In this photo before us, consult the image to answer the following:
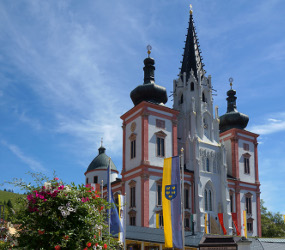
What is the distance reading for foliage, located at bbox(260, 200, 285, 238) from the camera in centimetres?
6606

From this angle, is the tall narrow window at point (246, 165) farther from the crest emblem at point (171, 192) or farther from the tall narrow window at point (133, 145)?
the crest emblem at point (171, 192)

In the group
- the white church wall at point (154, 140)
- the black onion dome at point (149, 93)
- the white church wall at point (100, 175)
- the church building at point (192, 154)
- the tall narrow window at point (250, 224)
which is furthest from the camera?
the white church wall at point (100, 175)

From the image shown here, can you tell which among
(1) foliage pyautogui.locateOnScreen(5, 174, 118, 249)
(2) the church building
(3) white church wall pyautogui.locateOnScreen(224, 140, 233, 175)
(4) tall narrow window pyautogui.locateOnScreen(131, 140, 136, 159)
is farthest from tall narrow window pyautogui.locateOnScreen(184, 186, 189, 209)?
(1) foliage pyautogui.locateOnScreen(5, 174, 118, 249)

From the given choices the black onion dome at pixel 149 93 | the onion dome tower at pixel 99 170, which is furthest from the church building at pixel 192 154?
the onion dome tower at pixel 99 170

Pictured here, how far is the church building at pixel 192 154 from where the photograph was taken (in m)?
42.7

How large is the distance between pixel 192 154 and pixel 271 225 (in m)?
30.0

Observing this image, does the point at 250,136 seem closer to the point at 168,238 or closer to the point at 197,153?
the point at 197,153

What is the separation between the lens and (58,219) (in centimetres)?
1030

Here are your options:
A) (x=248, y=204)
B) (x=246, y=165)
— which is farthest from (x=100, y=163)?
Answer: (x=248, y=204)

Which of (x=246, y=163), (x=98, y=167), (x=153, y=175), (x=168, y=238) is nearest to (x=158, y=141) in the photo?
(x=153, y=175)

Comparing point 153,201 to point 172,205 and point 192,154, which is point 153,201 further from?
point 172,205

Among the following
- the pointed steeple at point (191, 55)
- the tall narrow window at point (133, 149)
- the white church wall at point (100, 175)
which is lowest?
the white church wall at point (100, 175)

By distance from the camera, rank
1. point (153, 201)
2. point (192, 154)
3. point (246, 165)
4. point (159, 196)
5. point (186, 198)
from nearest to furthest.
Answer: point (153, 201), point (159, 196), point (186, 198), point (192, 154), point (246, 165)

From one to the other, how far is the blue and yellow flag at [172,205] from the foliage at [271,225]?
51585mm
